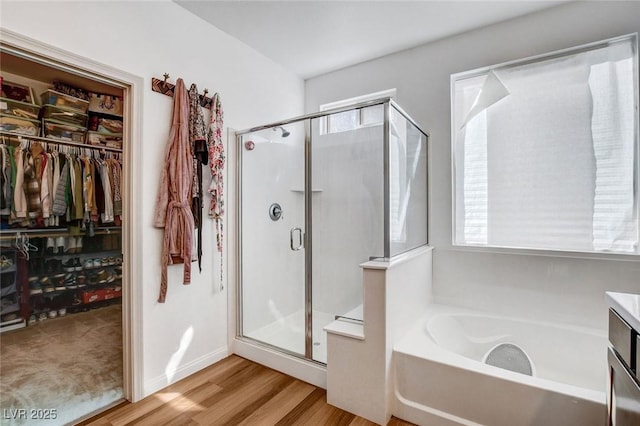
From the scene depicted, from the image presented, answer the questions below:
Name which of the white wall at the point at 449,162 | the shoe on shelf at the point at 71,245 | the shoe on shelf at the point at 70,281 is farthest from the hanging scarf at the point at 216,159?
the white wall at the point at 449,162

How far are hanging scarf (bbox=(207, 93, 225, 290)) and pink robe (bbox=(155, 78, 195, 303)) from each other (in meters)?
0.20

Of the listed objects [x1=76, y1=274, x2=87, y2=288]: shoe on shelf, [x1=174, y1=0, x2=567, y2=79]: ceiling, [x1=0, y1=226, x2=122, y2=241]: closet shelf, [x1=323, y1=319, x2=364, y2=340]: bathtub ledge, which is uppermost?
[x1=174, y1=0, x2=567, y2=79]: ceiling

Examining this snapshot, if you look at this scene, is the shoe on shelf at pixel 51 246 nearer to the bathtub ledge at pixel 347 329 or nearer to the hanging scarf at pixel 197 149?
the hanging scarf at pixel 197 149

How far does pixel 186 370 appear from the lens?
2.20 metres

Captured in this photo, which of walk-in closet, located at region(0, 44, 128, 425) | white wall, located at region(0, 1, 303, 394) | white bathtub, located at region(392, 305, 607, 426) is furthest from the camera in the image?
walk-in closet, located at region(0, 44, 128, 425)

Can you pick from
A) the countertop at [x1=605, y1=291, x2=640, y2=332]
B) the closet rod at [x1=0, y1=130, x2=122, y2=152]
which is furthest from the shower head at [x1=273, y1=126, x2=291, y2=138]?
the countertop at [x1=605, y1=291, x2=640, y2=332]

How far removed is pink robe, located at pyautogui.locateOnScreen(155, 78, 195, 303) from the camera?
2.04m

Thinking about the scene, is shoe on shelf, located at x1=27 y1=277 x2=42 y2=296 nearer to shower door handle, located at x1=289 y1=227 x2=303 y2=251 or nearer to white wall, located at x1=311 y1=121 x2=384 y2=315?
shower door handle, located at x1=289 y1=227 x2=303 y2=251

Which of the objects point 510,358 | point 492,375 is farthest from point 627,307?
point 510,358

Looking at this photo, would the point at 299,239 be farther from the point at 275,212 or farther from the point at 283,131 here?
the point at 283,131

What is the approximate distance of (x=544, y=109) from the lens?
7.41 feet

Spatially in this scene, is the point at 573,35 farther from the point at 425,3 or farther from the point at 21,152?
the point at 21,152

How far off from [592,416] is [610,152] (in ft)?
5.62

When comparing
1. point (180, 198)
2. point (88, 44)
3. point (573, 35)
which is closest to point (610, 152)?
point (573, 35)
